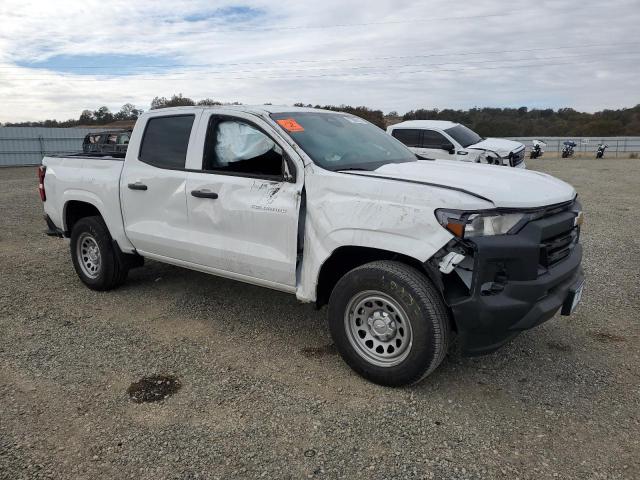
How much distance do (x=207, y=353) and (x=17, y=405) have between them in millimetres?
1323

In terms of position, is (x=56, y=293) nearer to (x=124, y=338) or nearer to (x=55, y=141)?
(x=124, y=338)

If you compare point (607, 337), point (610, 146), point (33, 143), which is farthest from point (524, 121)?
point (607, 337)

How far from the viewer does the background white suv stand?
1273 cm

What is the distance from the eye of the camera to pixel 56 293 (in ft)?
18.5

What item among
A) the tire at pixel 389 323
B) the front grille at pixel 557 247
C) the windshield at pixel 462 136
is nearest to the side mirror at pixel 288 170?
the tire at pixel 389 323

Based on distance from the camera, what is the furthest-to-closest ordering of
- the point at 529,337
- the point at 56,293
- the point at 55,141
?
the point at 55,141 < the point at 56,293 < the point at 529,337

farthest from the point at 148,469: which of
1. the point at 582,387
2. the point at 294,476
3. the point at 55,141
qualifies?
the point at 55,141

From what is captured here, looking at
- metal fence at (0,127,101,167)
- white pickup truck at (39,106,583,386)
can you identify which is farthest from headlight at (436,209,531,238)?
metal fence at (0,127,101,167)

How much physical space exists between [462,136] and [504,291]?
11296mm

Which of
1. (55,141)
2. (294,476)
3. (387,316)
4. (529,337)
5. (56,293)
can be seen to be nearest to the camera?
(294,476)

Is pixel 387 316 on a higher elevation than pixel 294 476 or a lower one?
higher

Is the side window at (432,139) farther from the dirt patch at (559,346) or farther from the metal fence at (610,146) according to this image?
the metal fence at (610,146)

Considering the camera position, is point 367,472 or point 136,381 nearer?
point 367,472

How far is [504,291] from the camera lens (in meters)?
3.10
